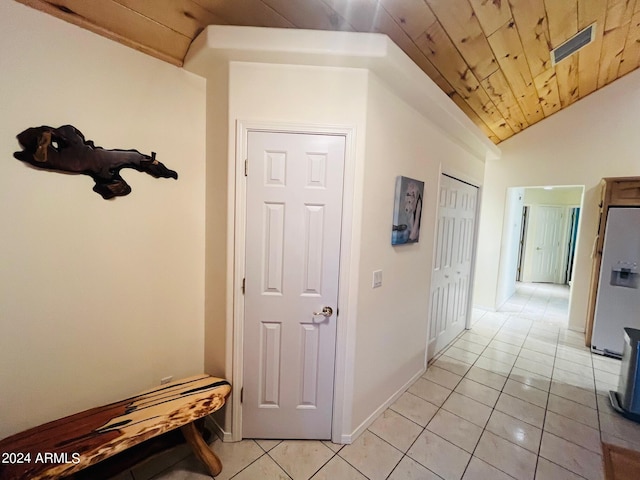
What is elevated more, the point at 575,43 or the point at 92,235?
the point at 575,43

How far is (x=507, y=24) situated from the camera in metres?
1.86

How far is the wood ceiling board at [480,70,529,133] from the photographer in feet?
8.12

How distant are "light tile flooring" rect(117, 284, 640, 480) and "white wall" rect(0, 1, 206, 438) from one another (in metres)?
0.67

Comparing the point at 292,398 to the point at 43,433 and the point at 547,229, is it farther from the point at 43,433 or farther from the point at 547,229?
the point at 547,229

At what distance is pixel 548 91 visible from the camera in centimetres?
317

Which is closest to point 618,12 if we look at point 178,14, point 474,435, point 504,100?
point 504,100

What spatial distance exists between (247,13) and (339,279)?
64.0 inches

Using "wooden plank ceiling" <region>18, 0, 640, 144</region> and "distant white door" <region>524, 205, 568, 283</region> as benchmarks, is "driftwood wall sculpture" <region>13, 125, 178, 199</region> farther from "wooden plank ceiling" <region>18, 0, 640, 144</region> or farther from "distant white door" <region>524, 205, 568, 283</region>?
"distant white door" <region>524, 205, 568, 283</region>

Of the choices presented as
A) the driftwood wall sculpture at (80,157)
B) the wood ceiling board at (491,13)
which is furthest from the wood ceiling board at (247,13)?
the wood ceiling board at (491,13)

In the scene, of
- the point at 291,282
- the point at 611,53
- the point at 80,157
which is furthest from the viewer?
the point at 611,53

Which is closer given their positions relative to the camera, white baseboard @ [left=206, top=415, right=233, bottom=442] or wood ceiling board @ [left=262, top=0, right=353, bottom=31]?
wood ceiling board @ [left=262, top=0, right=353, bottom=31]

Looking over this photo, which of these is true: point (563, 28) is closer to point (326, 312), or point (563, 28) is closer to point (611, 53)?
point (611, 53)

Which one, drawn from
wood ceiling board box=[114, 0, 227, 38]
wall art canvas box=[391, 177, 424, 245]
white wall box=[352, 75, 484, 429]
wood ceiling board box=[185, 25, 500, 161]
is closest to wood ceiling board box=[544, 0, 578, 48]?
white wall box=[352, 75, 484, 429]

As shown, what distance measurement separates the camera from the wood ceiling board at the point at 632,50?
2335 millimetres
